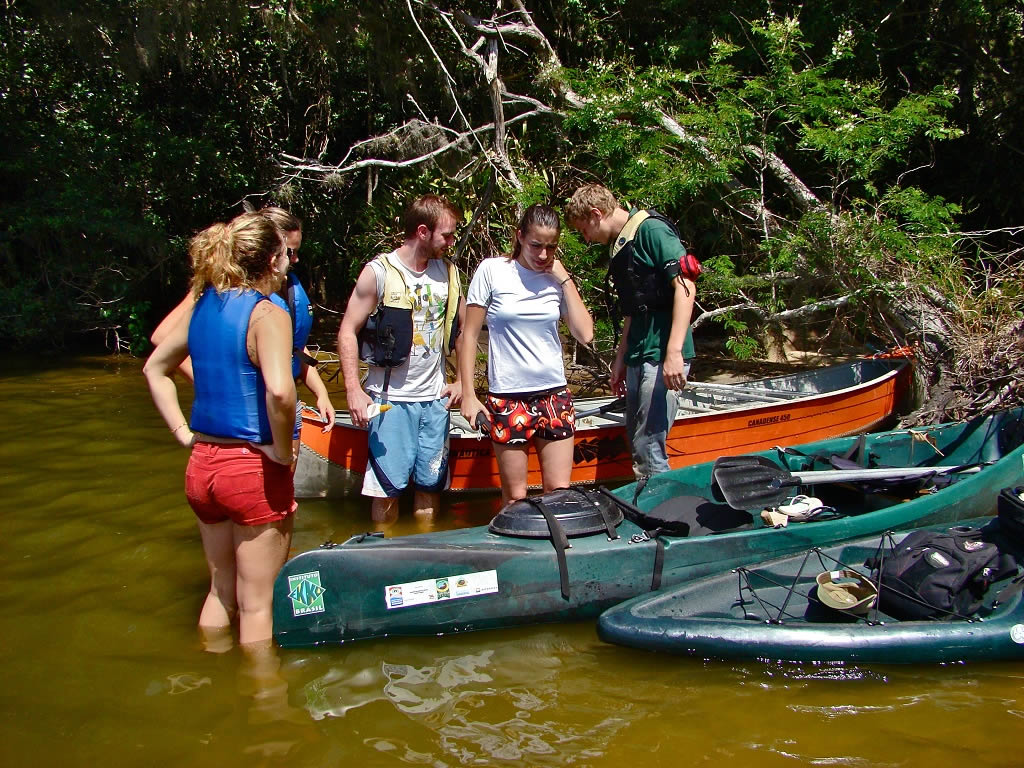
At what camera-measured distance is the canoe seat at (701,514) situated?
4402 mm

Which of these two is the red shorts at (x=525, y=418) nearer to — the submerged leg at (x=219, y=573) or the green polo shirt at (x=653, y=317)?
the green polo shirt at (x=653, y=317)

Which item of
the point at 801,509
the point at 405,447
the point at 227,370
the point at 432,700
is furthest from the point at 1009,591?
the point at 227,370

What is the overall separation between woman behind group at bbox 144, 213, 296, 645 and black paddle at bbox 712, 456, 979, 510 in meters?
2.27

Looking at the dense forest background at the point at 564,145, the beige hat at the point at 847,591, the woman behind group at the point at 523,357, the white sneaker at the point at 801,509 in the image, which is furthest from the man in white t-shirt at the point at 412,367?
the dense forest background at the point at 564,145

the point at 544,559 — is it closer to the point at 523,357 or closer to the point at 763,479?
the point at 523,357

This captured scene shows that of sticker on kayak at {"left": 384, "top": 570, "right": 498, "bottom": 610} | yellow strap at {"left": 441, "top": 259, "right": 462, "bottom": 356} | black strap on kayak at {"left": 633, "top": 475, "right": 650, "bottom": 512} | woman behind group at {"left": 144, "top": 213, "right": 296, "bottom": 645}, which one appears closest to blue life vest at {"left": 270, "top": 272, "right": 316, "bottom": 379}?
yellow strap at {"left": 441, "top": 259, "right": 462, "bottom": 356}

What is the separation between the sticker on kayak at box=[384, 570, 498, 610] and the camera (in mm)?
3699

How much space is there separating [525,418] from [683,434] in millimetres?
2189

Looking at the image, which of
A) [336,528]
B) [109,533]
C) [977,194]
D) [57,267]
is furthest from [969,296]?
[57,267]

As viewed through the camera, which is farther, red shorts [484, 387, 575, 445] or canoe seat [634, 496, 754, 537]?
canoe seat [634, 496, 754, 537]

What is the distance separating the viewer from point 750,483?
440 cm

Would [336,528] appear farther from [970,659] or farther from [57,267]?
[57,267]

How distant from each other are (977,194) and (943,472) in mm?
7043

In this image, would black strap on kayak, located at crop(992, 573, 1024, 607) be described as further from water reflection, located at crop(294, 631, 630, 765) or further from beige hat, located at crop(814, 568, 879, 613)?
water reflection, located at crop(294, 631, 630, 765)
